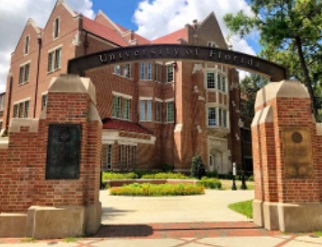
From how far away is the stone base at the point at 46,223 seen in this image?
584 cm

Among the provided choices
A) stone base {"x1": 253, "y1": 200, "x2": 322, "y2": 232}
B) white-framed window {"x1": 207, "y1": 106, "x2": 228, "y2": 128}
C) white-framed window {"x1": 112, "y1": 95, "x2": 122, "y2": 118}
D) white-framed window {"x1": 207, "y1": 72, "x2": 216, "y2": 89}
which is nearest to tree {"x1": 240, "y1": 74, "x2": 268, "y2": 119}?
white-framed window {"x1": 207, "y1": 72, "x2": 216, "y2": 89}

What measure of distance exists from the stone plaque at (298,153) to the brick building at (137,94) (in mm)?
17966

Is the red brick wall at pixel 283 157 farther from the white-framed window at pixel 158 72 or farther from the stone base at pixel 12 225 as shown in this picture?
the white-framed window at pixel 158 72

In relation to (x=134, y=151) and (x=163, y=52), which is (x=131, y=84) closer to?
(x=134, y=151)

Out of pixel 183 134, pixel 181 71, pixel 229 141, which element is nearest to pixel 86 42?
pixel 181 71

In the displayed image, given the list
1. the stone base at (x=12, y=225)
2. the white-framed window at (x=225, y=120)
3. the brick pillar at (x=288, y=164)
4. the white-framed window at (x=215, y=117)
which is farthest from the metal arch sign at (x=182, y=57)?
the white-framed window at (x=225, y=120)

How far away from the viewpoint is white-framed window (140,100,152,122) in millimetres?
28359

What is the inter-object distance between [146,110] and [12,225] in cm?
2286

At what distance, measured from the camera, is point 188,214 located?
8719 mm

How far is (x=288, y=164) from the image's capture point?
6.54 meters

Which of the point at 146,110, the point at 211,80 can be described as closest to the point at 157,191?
the point at 146,110

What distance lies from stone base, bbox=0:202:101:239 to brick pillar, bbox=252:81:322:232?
4229 millimetres

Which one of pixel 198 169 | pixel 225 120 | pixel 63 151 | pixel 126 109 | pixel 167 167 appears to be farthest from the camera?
pixel 225 120

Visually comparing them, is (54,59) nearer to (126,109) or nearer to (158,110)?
(126,109)
